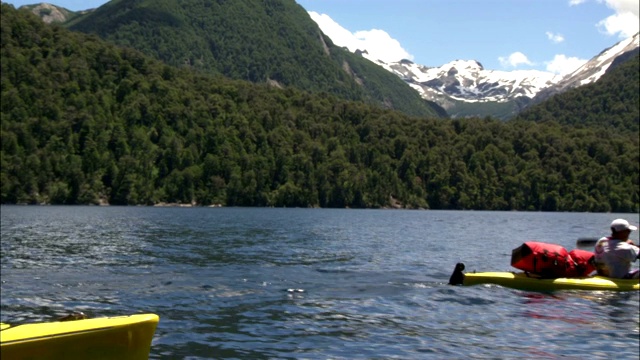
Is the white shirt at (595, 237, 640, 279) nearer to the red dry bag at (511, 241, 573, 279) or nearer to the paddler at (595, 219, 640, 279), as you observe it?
the paddler at (595, 219, 640, 279)

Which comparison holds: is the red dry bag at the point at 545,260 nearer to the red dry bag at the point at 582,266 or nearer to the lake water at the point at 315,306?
the red dry bag at the point at 582,266

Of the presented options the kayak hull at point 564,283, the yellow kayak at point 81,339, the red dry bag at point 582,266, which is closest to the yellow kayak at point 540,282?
the kayak hull at point 564,283

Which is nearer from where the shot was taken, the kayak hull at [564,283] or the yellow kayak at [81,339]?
the yellow kayak at [81,339]

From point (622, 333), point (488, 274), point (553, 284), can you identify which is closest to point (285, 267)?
point (488, 274)

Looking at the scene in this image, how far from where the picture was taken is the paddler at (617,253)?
84.7 ft

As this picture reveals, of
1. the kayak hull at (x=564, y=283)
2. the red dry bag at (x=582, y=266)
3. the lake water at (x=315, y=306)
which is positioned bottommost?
the lake water at (x=315, y=306)

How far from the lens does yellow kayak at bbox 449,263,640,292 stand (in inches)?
1030

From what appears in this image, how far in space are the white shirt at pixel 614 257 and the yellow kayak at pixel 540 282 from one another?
37cm

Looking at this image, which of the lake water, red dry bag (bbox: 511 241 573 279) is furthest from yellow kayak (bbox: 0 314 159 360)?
red dry bag (bbox: 511 241 573 279)

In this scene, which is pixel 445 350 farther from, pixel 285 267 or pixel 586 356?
pixel 285 267

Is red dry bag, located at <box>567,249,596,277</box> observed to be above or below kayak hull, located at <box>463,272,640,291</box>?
above

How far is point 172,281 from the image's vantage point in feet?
91.6

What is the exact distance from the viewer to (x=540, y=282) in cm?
2653

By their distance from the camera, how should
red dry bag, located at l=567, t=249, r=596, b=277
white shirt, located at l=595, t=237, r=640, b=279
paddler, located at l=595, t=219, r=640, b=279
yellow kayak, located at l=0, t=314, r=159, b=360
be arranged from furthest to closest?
red dry bag, located at l=567, t=249, r=596, b=277 → white shirt, located at l=595, t=237, r=640, b=279 → paddler, located at l=595, t=219, r=640, b=279 → yellow kayak, located at l=0, t=314, r=159, b=360
